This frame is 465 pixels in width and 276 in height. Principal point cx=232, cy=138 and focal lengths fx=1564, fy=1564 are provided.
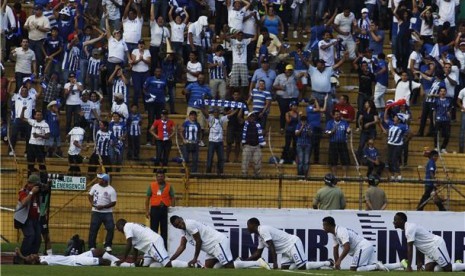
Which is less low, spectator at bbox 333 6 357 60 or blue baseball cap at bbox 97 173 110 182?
spectator at bbox 333 6 357 60

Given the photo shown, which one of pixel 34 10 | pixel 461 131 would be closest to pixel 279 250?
pixel 461 131

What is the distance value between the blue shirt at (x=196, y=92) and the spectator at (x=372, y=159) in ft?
13.3

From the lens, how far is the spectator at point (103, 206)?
31.1 meters

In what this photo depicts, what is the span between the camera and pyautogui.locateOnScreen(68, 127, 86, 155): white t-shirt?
34406 mm

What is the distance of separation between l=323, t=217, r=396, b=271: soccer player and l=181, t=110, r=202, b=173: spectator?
653 centimetres

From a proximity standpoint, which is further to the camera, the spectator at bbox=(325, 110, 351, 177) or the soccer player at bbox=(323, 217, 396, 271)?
the spectator at bbox=(325, 110, 351, 177)

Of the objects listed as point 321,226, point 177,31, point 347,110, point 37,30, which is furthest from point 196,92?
point 321,226

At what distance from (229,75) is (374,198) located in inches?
291

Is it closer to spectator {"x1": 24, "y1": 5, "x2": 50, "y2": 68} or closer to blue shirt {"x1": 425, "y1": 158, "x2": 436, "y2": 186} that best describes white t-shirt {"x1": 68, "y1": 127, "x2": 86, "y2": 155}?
spectator {"x1": 24, "y1": 5, "x2": 50, "y2": 68}

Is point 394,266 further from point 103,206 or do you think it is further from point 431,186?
point 103,206

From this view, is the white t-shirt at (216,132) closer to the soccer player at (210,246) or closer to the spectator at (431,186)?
the spectator at (431,186)

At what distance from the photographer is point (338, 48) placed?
38.2 meters

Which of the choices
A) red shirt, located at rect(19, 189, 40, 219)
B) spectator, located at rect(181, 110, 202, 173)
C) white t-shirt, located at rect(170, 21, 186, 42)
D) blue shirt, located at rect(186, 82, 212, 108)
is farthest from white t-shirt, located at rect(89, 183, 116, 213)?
white t-shirt, located at rect(170, 21, 186, 42)

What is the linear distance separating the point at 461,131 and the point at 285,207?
5010 millimetres
